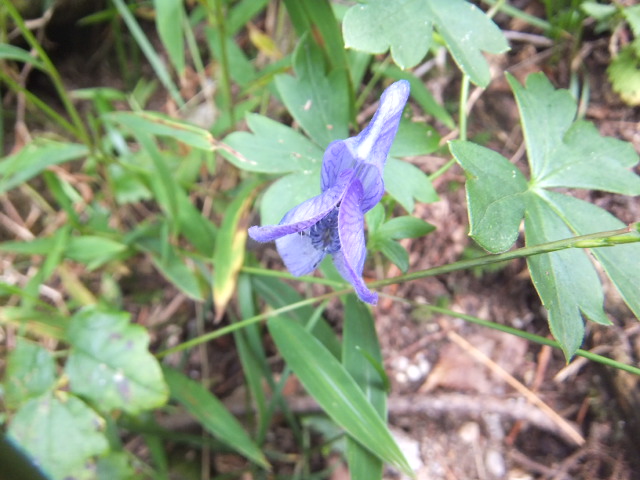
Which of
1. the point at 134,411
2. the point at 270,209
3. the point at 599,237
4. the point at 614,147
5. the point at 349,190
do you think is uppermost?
the point at 349,190

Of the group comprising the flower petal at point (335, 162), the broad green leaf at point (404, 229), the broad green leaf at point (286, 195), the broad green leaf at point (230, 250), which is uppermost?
the flower petal at point (335, 162)

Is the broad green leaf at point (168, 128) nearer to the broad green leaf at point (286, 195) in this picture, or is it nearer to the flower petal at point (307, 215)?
the broad green leaf at point (286, 195)

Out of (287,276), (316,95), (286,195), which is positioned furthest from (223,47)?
(287,276)

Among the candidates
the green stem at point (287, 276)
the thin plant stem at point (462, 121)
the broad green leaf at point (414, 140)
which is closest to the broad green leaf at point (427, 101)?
the thin plant stem at point (462, 121)

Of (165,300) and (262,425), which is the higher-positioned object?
(165,300)

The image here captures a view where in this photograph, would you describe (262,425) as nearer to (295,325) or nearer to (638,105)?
(295,325)

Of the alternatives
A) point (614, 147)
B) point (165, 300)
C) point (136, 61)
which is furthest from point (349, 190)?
point (136, 61)

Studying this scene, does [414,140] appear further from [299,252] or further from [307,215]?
[307,215]
